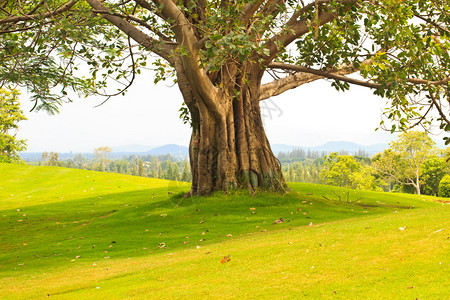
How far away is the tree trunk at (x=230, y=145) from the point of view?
45.1 ft

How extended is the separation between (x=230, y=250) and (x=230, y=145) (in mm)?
6986

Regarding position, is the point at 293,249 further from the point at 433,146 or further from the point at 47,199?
the point at 433,146

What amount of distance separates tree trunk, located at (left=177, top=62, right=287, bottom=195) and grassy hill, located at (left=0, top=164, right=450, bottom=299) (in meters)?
0.72

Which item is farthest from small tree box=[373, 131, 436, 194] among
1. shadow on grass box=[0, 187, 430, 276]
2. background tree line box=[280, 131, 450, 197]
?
shadow on grass box=[0, 187, 430, 276]

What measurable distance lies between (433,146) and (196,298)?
54.1 metres

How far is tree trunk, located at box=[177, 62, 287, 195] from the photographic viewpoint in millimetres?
13734

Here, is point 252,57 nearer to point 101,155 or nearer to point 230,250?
point 230,250

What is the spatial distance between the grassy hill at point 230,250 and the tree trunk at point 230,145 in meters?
0.72

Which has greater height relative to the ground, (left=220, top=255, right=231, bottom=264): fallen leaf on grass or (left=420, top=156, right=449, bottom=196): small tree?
(left=420, top=156, right=449, bottom=196): small tree

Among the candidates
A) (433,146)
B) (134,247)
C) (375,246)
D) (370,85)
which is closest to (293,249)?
(375,246)

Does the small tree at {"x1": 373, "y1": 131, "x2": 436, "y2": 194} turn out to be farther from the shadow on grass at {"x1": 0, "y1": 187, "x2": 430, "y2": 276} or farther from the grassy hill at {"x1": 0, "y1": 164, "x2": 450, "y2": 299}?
the shadow on grass at {"x1": 0, "y1": 187, "x2": 430, "y2": 276}

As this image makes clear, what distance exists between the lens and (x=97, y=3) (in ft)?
38.6

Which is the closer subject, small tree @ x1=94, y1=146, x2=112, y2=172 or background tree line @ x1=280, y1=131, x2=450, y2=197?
background tree line @ x1=280, y1=131, x2=450, y2=197

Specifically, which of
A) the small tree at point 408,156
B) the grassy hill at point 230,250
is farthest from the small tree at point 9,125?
the small tree at point 408,156
